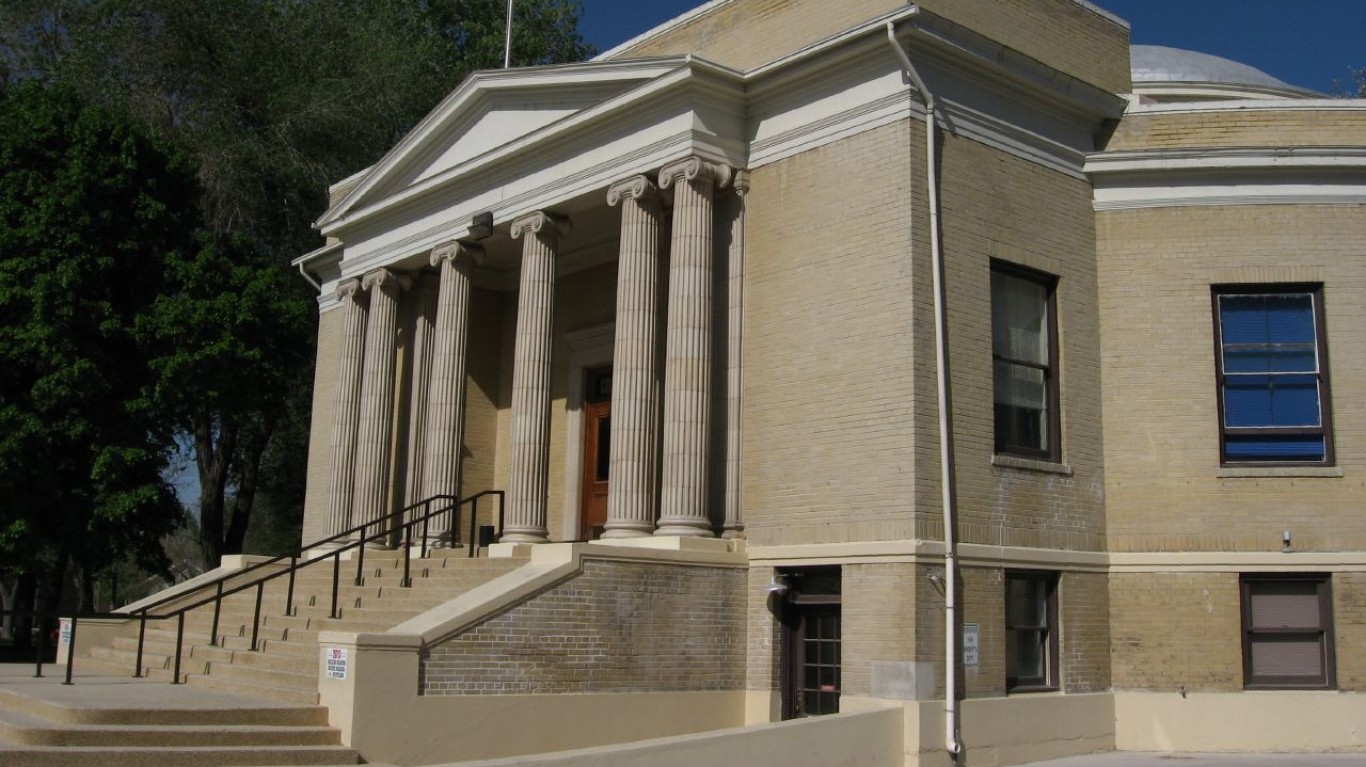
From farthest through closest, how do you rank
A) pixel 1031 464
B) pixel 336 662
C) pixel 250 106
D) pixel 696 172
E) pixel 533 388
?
pixel 250 106 → pixel 533 388 → pixel 696 172 → pixel 1031 464 → pixel 336 662

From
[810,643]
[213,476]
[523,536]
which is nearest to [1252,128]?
[810,643]

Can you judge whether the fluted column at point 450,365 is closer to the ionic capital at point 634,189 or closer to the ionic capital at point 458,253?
the ionic capital at point 458,253

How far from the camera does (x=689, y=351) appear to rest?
1602 cm

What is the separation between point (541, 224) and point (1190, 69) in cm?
1245

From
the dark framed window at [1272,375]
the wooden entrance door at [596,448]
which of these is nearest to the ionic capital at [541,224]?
the wooden entrance door at [596,448]

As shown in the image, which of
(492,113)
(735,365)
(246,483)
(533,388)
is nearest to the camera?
(735,365)

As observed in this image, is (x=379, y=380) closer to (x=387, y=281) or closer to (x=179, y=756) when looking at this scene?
(x=387, y=281)

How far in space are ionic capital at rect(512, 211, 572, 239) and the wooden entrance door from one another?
120 inches

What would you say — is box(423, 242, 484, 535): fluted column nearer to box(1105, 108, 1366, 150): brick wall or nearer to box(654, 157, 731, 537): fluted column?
box(654, 157, 731, 537): fluted column

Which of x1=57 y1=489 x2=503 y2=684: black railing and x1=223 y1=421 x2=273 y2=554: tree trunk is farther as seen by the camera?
x1=223 y1=421 x2=273 y2=554: tree trunk

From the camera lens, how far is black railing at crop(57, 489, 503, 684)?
15.2 metres

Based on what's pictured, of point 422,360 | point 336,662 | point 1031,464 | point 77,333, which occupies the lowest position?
point 336,662

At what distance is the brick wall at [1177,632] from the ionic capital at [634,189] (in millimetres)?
7508

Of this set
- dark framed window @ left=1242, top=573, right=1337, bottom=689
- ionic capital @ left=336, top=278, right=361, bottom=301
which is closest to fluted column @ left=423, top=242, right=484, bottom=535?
ionic capital @ left=336, top=278, right=361, bottom=301
